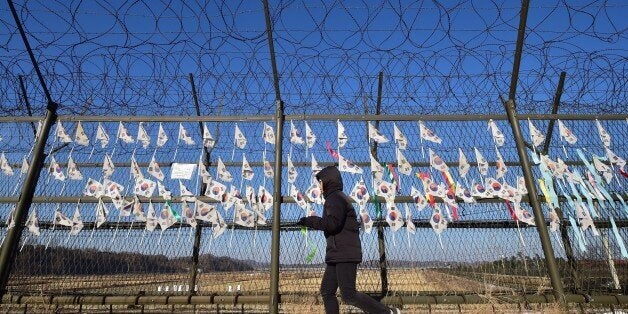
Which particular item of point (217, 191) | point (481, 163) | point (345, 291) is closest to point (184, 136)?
point (217, 191)

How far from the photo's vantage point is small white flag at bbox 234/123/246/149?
539cm

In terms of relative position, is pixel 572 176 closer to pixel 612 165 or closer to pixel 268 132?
pixel 612 165

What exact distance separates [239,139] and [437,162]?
255cm

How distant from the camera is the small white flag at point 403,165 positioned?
524 centimetres

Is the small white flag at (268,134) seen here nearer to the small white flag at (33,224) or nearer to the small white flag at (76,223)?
the small white flag at (76,223)

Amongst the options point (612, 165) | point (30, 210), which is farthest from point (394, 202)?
point (30, 210)

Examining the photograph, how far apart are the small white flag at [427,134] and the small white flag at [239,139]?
2240mm

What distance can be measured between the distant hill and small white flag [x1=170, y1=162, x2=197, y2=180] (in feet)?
3.47

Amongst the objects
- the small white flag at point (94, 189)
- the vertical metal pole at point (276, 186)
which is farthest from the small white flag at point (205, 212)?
the small white flag at point (94, 189)

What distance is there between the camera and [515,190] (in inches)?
196

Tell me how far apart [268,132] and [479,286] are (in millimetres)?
3058

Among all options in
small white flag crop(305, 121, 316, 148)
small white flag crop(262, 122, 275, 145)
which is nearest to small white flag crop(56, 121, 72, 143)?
small white flag crop(262, 122, 275, 145)

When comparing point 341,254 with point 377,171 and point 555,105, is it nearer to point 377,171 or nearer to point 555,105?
point 377,171

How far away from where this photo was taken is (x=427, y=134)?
5.23 metres
